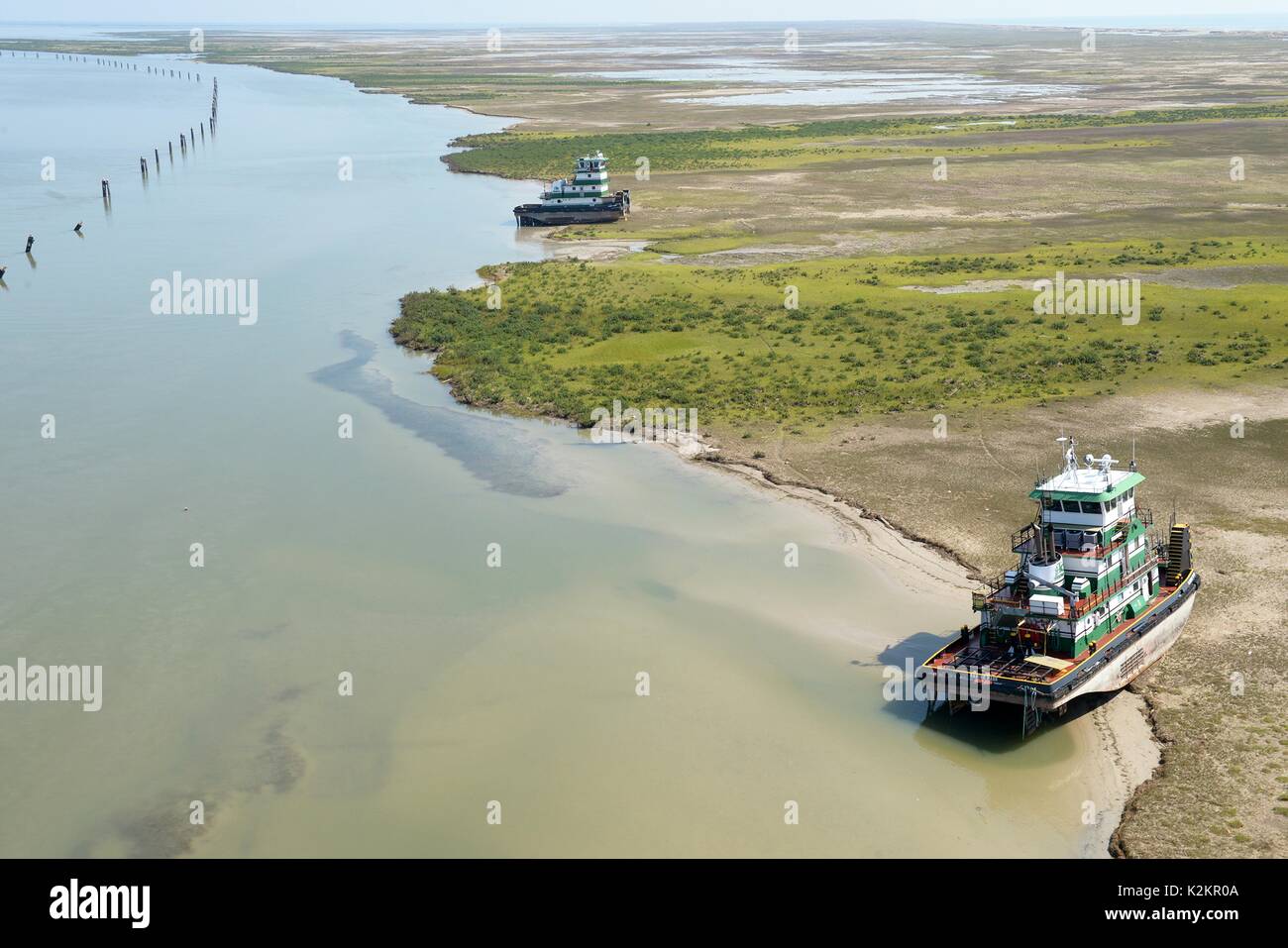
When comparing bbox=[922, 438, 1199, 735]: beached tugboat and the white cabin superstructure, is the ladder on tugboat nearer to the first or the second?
bbox=[922, 438, 1199, 735]: beached tugboat

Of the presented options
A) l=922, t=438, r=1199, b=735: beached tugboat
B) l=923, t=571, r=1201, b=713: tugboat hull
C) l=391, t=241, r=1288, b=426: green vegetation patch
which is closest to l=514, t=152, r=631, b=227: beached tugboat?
l=391, t=241, r=1288, b=426: green vegetation patch

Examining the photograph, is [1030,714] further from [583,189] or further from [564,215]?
[583,189]

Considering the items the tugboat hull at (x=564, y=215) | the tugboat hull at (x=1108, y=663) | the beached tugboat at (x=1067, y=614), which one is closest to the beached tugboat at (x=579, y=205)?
the tugboat hull at (x=564, y=215)

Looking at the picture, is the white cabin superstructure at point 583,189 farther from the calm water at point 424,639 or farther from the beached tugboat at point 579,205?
the calm water at point 424,639

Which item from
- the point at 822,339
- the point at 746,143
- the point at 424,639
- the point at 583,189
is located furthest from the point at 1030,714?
the point at 746,143

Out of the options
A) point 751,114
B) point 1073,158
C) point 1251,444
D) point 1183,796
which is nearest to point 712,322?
point 1251,444

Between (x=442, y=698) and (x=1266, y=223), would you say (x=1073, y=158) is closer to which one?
(x=1266, y=223)
